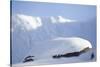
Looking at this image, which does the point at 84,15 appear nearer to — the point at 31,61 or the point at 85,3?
the point at 85,3

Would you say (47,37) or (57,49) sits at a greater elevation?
(47,37)

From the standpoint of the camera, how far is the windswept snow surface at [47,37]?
178 centimetres

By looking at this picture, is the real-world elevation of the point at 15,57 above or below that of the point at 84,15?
below

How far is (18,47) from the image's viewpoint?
69.9 inches

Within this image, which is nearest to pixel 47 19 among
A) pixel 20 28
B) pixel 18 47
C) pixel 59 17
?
pixel 59 17

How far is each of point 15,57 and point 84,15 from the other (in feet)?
2.99

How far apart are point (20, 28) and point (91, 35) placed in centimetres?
83

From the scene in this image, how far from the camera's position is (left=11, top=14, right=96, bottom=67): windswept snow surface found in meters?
1.78

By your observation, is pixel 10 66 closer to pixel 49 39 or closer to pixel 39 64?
pixel 39 64

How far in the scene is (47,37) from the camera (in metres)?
1.86

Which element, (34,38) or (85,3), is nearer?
(34,38)
